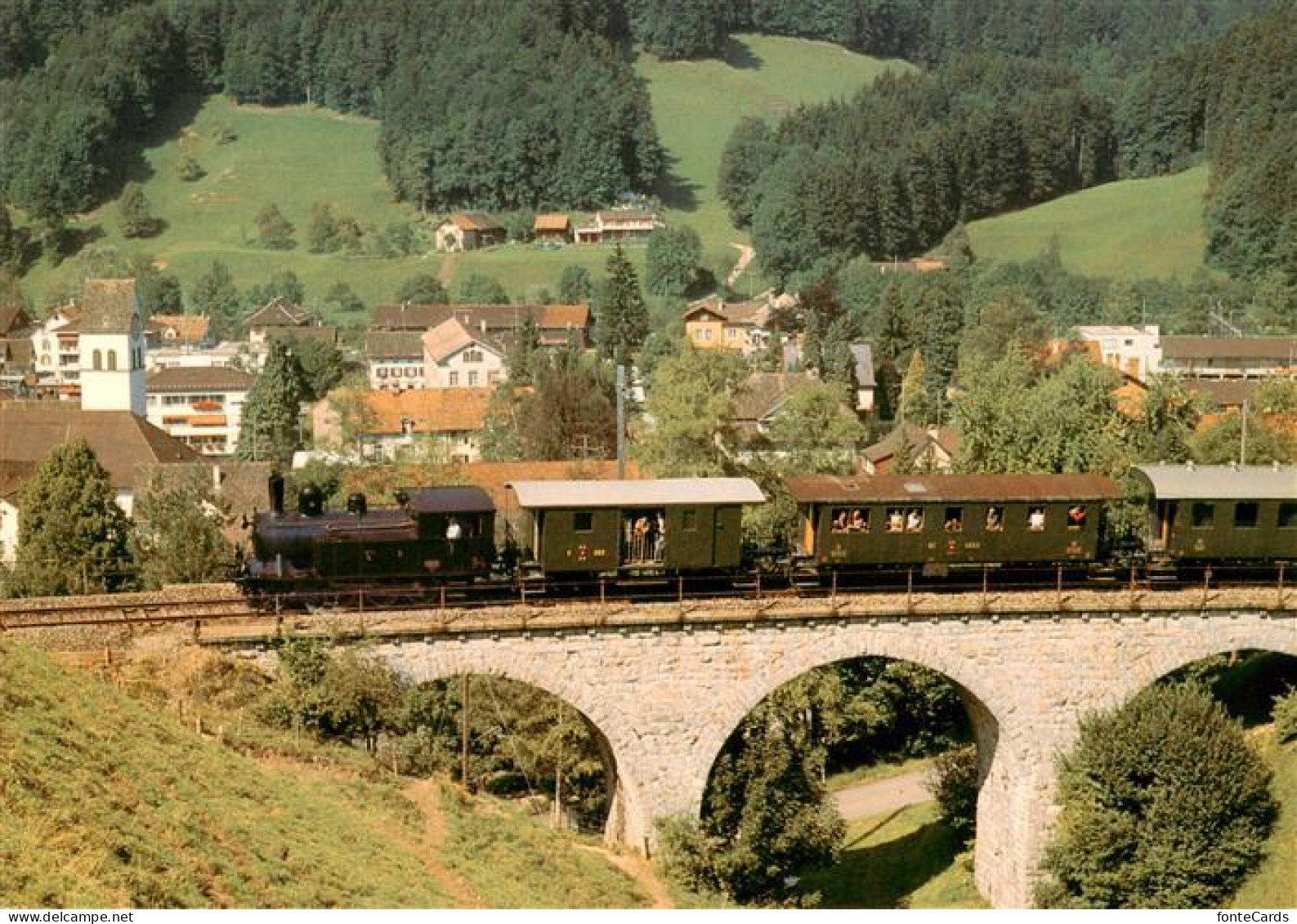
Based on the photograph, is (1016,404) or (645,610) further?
(1016,404)

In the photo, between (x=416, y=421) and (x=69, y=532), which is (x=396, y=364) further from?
(x=69, y=532)

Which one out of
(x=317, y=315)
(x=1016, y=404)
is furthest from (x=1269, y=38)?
(x=1016, y=404)

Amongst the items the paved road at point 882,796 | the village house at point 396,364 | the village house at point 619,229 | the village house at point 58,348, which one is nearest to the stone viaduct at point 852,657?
the paved road at point 882,796

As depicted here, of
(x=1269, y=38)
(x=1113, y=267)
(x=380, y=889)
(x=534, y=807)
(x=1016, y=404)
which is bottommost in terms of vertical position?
(x=534, y=807)

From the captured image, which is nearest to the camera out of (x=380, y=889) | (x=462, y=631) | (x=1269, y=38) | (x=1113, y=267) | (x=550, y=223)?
(x=380, y=889)

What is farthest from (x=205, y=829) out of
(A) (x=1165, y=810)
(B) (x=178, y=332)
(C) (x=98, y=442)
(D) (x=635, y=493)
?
(B) (x=178, y=332)

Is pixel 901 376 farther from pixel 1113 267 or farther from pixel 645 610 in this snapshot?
pixel 645 610

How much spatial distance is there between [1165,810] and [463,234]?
15982 centimetres

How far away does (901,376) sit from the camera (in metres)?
132

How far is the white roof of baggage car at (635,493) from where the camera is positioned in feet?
151

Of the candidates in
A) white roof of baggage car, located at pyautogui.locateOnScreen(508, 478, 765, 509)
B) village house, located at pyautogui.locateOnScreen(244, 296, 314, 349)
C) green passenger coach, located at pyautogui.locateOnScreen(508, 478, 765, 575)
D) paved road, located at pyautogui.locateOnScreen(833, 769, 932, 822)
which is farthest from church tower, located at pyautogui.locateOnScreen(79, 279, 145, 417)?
green passenger coach, located at pyautogui.locateOnScreen(508, 478, 765, 575)

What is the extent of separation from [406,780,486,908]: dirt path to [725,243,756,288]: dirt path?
14503 centimetres

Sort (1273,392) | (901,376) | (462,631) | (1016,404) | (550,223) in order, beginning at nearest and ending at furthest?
(462,631)
(1016,404)
(1273,392)
(901,376)
(550,223)

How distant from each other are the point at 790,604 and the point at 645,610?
13.2ft
